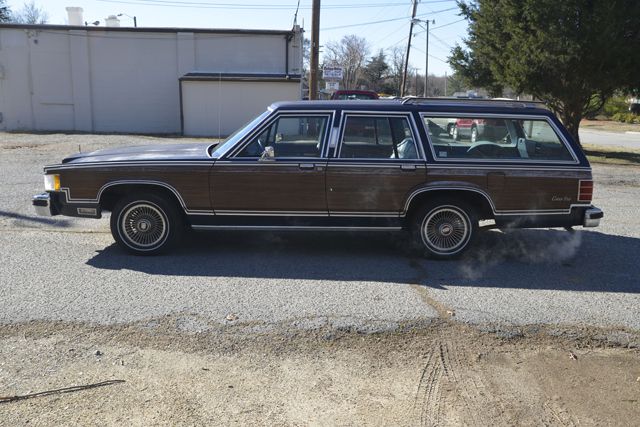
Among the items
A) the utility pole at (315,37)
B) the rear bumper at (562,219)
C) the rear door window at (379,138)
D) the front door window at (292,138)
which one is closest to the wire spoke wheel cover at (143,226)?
the front door window at (292,138)

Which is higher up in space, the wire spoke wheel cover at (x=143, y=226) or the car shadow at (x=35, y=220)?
the wire spoke wheel cover at (x=143, y=226)

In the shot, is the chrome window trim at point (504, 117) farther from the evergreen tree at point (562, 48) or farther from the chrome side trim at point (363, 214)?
the evergreen tree at point (562, 48)

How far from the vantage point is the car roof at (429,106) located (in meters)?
6.56

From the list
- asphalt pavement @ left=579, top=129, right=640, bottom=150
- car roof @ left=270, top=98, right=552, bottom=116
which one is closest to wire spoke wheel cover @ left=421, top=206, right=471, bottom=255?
car roof @ left=270, top=98, right=552, bottom=116

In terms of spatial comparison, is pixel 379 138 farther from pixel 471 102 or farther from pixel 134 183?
pixel 134 183

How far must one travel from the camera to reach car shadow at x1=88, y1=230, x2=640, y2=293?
603 centimetres

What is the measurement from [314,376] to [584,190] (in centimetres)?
406

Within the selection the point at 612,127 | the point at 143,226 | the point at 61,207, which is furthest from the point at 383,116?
the point at 612,127

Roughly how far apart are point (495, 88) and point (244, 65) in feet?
36.8

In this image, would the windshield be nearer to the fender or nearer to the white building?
the fender

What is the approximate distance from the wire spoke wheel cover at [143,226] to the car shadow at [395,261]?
0.58 ft

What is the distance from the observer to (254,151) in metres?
6.45

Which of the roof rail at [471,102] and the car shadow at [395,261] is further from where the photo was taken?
the roof rail at [471,102]

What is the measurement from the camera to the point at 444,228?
6.59 metres
